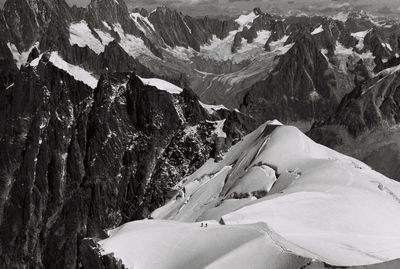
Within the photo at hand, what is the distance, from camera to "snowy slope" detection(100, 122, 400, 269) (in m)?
57.1

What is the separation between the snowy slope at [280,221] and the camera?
57.1m

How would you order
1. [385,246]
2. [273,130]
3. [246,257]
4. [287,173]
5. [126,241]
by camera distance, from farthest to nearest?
1. [273,130]
2. [287,173]
3. [385,246]
4. [126,241]
5. [246,257]

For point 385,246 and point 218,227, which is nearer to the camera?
point 218,227

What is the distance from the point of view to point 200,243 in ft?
201

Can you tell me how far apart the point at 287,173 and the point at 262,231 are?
174 feet

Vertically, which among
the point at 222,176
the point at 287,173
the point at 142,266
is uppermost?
the point at 142,266

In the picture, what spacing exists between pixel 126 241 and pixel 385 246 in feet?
106

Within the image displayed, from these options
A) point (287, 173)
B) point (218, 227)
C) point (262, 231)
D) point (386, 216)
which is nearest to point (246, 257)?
point (262, 231)

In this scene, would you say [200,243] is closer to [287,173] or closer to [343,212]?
[343,212]

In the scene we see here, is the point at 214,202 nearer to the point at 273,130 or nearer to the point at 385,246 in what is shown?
the point at 273,130

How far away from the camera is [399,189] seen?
116 meters

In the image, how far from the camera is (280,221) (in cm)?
7338

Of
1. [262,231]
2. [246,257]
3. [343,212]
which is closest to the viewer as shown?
[246,257]

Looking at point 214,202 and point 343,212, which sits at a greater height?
point 343,212
